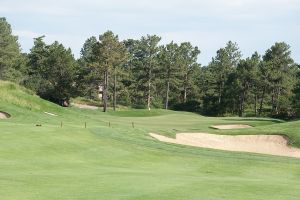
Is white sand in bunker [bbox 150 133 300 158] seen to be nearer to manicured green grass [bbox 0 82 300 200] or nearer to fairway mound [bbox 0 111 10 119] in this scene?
manicured green grass [bbox 0 82 300 200]

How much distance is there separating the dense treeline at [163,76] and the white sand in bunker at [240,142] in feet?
121

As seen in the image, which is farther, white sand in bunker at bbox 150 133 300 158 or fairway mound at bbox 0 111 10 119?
fairway mound at bbox 0 111 10 119

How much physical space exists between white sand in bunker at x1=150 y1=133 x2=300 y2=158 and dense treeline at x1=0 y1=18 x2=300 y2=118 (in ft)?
121

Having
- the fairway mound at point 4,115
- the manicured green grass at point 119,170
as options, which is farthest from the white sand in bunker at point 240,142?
the fairway mound at point 4,115

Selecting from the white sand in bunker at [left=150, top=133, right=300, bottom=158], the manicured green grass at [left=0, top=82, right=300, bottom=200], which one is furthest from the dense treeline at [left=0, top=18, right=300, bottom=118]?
the manicured green grass at [left=0, top=82, right=300, bottom=200]

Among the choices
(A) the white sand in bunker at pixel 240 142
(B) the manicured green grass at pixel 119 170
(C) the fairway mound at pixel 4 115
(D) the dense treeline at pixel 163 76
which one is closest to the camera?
(B) the manicured green grass at pixel 119 170

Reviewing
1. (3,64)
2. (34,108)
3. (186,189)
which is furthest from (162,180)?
(3,64)

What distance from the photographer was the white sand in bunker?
36406mm

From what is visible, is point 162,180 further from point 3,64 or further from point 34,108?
point 3,64

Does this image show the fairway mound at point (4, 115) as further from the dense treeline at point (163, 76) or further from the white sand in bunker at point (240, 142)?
the dense treeline at point (163, 76)

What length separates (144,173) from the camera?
57.1ft

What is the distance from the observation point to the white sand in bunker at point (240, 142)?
1433 inches

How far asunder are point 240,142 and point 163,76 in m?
68.5

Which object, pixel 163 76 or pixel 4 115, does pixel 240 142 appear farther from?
pixel 163 76
